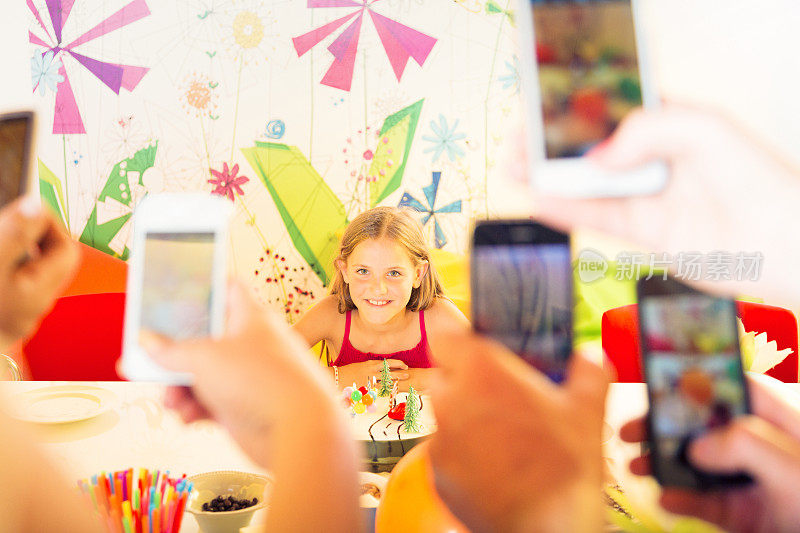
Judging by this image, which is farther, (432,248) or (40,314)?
(432,248)

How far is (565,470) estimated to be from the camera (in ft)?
0.64

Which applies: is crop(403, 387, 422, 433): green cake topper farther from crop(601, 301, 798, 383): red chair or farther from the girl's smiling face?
the girl's smiling face

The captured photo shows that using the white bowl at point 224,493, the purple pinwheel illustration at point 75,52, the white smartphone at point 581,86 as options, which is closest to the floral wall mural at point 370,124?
the purple pinwheel illustration at point 75,52

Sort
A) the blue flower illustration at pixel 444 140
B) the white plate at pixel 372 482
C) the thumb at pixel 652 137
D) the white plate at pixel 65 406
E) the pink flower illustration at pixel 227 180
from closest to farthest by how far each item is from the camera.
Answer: the thumb at pixel 652 137
the white plate at pixel 372 482
the white plate at pixel 65 406
the pink flower illustration at pixel 227 180
the blue flower illustration at pixel 444 140

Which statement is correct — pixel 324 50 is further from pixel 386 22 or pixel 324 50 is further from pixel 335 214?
pixel 335 214

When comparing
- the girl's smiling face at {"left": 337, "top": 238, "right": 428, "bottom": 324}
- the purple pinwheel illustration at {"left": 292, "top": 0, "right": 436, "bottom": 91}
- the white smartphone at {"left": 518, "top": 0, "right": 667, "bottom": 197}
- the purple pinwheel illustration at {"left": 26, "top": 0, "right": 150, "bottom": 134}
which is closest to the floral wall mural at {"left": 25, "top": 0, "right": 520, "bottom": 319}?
the purple pinwheel illustration at {"left": 292, "top": 0, "right": 436, "bottom": 91}

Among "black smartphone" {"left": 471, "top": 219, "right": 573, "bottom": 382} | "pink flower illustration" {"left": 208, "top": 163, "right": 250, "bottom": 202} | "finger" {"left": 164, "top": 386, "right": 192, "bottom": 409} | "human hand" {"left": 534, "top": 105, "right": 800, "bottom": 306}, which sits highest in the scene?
"pink flower illustration" {"left": 208, "top": 163, "right": 250, "bottom": 202}

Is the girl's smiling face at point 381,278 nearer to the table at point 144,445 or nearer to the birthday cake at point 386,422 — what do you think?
the birthday cake at point 386,422

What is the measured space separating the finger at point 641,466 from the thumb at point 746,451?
0.02 m

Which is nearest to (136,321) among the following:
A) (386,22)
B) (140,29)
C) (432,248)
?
(140,29)

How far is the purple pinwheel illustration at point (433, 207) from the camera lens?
1.70 m

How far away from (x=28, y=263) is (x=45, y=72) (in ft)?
1.02

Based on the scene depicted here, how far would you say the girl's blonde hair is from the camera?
1.11 metres

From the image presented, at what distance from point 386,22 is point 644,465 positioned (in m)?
1.68
